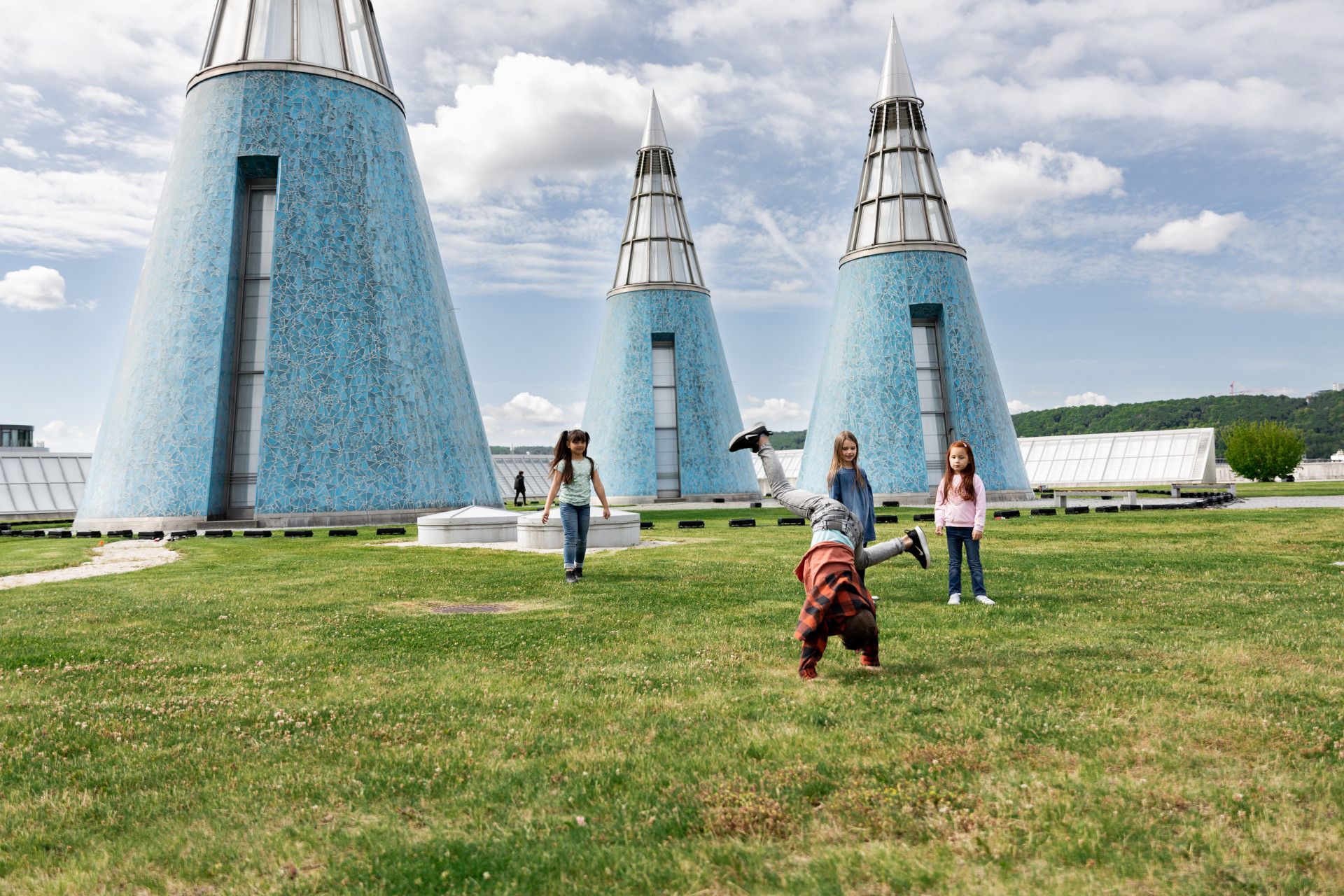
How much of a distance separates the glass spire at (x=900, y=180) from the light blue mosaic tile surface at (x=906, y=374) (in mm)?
1033

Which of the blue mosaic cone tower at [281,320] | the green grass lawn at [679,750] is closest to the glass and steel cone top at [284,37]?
the blue mosaic cone tower at [281,320]

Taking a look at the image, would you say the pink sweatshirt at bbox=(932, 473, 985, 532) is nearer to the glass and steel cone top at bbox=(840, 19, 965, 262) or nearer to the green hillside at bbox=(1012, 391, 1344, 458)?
the glass and steel cone top at bbox=(840, 19, 965, 262)

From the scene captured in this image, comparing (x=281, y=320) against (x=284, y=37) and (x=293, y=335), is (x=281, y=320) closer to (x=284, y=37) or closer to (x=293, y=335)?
(x=293, y=335)

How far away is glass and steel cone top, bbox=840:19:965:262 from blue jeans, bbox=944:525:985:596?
28.2 meters

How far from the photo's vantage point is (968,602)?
8.84m

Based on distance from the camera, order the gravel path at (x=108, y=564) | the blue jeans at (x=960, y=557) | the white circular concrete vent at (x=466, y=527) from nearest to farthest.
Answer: the blue jeans at (x=960, y=557) → the gravel path at (x=108, y=564) → the white circular concrete vent at (x=466, y=527)

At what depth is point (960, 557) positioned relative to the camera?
30.0ft

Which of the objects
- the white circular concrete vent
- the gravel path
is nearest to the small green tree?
the white circular concrete vent

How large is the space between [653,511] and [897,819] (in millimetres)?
29923

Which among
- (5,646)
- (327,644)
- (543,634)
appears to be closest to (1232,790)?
(543,634)

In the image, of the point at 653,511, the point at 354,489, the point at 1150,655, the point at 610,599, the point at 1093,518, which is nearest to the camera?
the point at 1150,655

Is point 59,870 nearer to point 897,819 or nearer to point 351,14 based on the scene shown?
point 897,819

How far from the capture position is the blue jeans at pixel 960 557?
897 centimetres

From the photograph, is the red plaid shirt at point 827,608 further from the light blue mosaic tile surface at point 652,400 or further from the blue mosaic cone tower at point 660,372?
the light blue mosaic tile surface at point 652,400
